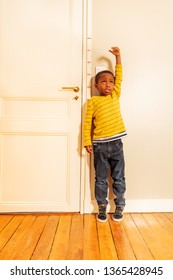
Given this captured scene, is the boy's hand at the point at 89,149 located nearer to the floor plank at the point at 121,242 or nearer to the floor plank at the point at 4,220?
the floor plank at the point at 121,242

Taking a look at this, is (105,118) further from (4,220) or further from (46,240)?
(4,220)

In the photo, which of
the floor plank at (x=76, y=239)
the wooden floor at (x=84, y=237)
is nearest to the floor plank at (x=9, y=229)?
the wooden floor at (x=84, y=237)

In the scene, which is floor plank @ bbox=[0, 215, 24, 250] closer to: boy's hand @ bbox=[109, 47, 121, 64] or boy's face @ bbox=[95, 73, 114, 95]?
boy's face @ bbox=[95, 73, 114, 95]

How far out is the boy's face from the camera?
1.84 meters

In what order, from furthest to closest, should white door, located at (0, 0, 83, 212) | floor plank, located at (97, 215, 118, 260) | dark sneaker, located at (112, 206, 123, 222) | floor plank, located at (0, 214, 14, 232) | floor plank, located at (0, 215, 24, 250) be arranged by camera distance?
white door, located at (0, 0, 83, 212) → dark sneaker, located at (112, 206, 123, 222) → floor plank, located at (0, 214, 14, 232) → floor plank, located at (0, 215, 24, 250) → floor plank, located at (97, 215, 118, 260)

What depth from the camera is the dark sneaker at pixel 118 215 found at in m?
1.83

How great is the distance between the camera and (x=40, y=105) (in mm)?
1957

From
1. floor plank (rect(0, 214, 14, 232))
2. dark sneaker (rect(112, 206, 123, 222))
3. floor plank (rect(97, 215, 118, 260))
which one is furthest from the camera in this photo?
dark sneaker (rect(112, 206, 123, 222))

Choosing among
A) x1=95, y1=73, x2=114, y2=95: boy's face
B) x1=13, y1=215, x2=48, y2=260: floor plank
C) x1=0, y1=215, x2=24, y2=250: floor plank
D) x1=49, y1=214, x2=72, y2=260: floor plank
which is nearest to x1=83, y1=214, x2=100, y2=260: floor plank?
x1=49, y1=214, x2=72, y2=260: floor plank

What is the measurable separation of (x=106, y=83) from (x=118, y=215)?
100cm

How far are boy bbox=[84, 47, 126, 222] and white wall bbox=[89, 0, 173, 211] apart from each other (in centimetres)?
11

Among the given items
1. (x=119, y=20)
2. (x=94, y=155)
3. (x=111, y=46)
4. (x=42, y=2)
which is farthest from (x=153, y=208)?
(x=42, y=2)
